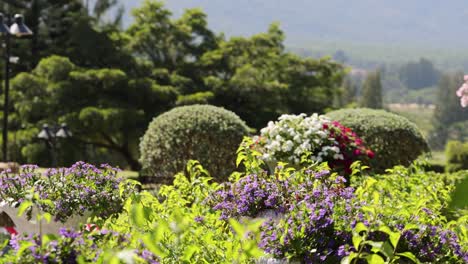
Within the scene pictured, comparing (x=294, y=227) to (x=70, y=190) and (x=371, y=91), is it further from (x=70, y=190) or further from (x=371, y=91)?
(x=371, y=91)

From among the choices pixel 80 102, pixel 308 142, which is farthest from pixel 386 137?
pixel 80 102

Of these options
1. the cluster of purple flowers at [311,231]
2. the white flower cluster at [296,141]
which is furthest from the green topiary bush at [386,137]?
the cluster of purple flowers at [311,231]

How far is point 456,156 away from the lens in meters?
19.3

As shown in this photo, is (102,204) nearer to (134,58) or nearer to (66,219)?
(66,219)

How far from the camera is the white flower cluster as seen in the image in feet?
24.7

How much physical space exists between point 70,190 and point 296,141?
12.8 ft

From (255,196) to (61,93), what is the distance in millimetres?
18502

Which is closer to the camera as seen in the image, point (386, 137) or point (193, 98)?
point (386, 137)

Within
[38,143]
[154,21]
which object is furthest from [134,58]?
[38,143]

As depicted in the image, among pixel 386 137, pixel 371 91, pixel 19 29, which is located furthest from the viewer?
pixel 371 91

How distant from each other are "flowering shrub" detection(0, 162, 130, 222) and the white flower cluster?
130 inches

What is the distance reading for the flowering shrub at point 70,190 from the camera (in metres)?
3.99

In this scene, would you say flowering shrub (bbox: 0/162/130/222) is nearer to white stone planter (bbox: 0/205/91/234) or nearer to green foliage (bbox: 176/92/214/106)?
white stone planter (bbox: 0/205/91/234)

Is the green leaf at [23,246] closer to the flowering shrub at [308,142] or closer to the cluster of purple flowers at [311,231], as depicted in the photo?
the cluster of purple flowers at [311,231]
